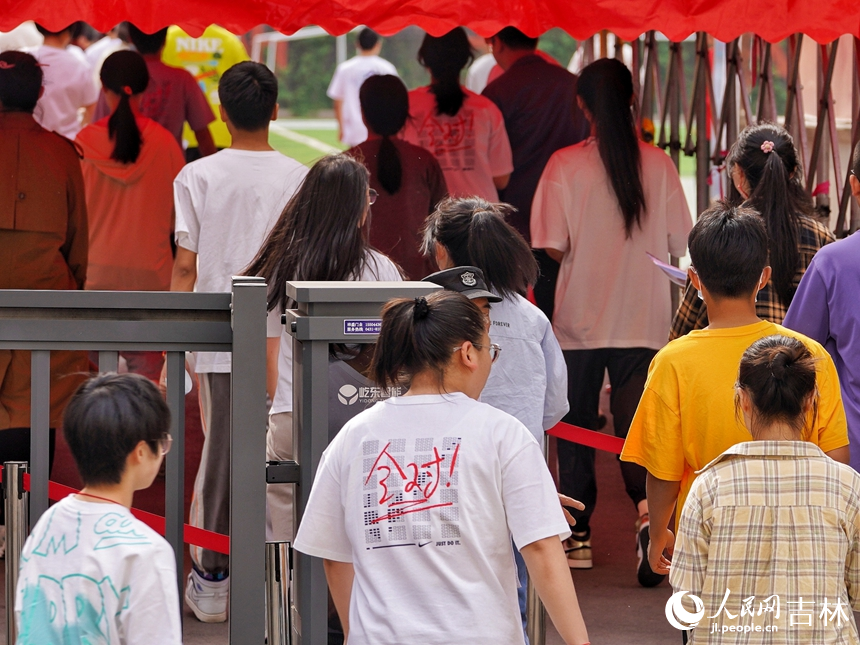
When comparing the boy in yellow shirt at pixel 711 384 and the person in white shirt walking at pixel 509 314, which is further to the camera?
the person in white shirt walking at pixel 509 314

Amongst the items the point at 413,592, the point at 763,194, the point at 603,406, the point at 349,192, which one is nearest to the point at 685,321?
the point at 763,194

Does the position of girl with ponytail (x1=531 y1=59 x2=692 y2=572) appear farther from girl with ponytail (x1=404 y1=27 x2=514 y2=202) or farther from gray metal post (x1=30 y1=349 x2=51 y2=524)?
gray metal post (x1=30 y1=349 x2=51 y2=524)

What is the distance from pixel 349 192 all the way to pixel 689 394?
118 cm

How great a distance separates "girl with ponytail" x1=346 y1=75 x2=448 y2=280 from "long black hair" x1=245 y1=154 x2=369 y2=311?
1328 millimetres

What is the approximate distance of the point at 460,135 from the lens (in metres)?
5.59

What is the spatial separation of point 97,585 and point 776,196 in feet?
8.10

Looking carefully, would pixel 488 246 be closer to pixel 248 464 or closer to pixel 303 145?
pixel 248 464

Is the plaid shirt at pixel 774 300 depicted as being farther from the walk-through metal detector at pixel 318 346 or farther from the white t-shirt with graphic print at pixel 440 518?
the white t-shirt with graphic print at pixel 440 518

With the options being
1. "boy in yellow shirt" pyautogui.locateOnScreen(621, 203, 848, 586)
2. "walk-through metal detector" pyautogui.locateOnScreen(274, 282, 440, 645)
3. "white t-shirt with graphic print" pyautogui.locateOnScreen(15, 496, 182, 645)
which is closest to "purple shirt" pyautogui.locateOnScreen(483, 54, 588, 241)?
"boy in yellow shirt" pyautogui.locateOnScreen(621, 203, 848, 586)

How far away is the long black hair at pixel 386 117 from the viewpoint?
16.3 ft

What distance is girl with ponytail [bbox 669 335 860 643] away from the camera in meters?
2.55

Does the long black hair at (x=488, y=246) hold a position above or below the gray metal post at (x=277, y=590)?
→ above

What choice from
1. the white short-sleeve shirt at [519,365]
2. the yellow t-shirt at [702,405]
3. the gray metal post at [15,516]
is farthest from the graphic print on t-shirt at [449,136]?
the gray metal post at [15,516]
